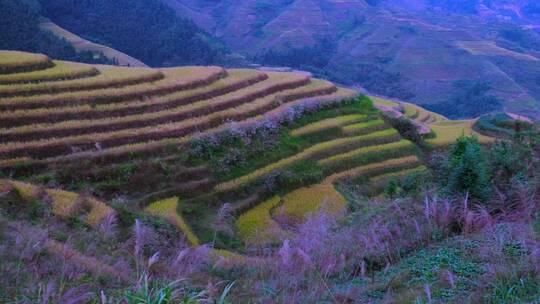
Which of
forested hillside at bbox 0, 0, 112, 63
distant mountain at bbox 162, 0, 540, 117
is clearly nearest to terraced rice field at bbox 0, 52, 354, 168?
forested hillside at bbox 0, 0, 112, 63

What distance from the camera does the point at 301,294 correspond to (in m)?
3.71

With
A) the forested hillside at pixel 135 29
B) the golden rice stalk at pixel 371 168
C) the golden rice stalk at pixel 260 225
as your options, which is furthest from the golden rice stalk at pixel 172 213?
the forested hillside at pixel 135 29

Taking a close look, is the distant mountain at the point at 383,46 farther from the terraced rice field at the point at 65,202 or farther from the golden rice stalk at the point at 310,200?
the terraced rice field at the point at 65,202

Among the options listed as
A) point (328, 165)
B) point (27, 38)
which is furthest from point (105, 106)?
point (27, 38)

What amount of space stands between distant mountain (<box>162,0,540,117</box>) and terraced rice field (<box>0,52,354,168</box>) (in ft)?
119

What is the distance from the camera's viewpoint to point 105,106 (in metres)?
13.2

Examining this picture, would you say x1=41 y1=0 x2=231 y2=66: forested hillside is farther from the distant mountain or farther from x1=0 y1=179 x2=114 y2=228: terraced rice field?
x1=0 y1=179 x2=114 y2=228: terraced rice field

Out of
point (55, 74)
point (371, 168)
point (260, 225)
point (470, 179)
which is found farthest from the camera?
point (371, 168)

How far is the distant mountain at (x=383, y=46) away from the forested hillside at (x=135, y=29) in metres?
11.0

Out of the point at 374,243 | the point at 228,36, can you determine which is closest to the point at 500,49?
the point at 228,36

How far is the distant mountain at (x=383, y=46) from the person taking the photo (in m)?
53.9

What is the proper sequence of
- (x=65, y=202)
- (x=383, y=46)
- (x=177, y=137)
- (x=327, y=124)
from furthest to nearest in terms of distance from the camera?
(x=383, y=46)
(x=327, y=124)
(x=177, y=137)
(x=65, y=202)

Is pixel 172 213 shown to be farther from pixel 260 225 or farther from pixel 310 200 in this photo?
pixel 310 200

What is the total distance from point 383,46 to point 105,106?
5920 cm
